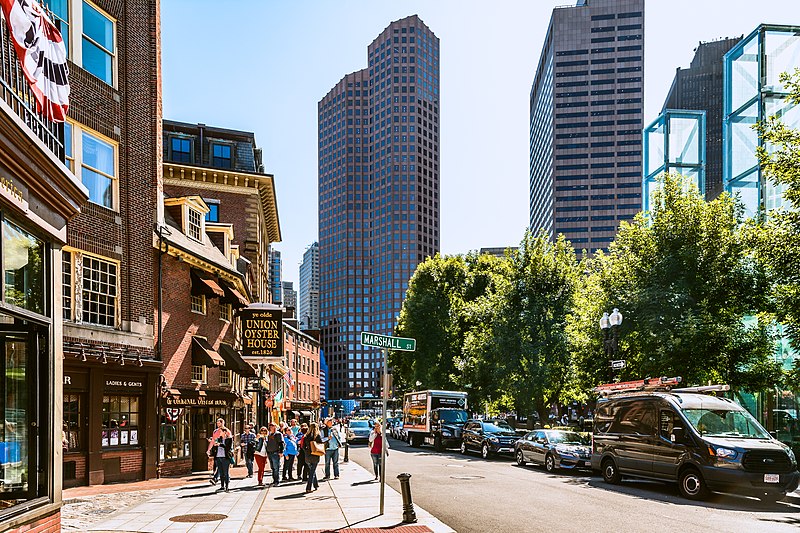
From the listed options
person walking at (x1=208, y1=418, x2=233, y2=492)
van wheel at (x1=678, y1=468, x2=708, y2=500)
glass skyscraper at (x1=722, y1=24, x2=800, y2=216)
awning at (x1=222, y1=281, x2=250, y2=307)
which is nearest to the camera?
van wheel at (x1=678, y1=468, x2=708, y2=500)

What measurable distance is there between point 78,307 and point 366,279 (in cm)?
17332

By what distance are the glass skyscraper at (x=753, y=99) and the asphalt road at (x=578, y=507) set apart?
62.0ft

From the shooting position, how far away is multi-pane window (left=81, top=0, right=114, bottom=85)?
783 inches

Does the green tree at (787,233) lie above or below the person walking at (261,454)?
above

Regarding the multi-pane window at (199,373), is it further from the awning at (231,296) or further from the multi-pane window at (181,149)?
the multi-pane window at (181,149)

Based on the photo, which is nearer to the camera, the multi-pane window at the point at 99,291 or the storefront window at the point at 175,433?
the multi-pane window at the point at 99,291

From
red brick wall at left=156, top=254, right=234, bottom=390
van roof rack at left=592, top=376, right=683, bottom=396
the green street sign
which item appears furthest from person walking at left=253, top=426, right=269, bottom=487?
van roof rack at left=592, top=376, right=683, bottom=396

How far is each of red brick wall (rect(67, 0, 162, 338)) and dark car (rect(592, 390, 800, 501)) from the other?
46.3 ft

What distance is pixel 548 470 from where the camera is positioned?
23.7m

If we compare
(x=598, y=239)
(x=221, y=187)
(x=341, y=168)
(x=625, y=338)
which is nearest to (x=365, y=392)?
(x=341, y=168)

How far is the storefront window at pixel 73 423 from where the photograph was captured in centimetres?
1834

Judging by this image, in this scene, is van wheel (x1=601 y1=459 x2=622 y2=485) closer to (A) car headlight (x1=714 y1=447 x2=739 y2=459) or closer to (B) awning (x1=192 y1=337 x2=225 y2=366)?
(A) car headlight (x1=714 y1=447 x2=739 y2=459)

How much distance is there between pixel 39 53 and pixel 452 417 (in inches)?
1314

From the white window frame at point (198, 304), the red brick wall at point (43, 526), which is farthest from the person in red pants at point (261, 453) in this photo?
the red brick wall at point (43, 526)
